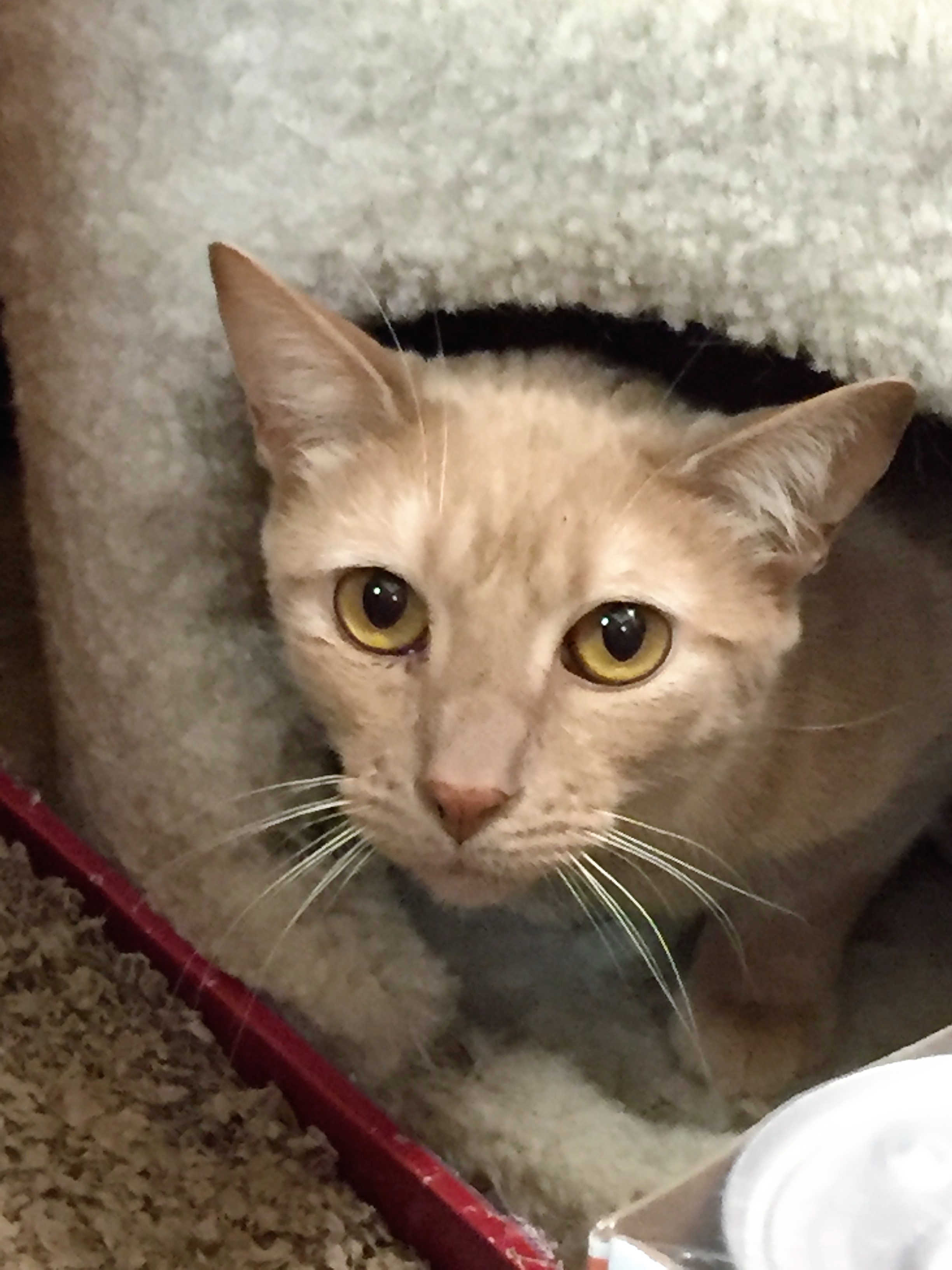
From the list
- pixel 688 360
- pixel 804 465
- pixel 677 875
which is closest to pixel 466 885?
pixel 677 875

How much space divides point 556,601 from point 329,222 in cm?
28

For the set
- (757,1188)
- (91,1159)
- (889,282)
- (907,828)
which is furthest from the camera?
(907,828)

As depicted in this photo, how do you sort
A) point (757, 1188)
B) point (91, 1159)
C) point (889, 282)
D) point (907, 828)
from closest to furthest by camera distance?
1. point (757, 1188)
2. point (889, 282)
3. point (91, 1159)
4. point (907, 828)

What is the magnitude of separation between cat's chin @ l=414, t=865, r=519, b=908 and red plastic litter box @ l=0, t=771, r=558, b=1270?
0.60 feet

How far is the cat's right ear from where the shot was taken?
2.44 feet

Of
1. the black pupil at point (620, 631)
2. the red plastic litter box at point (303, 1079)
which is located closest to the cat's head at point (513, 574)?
the black pupil at point (620, 631)

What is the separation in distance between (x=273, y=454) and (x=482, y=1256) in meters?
0.51

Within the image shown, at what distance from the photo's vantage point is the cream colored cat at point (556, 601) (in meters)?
0.74

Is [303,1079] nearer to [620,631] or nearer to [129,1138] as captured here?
[129,1138]

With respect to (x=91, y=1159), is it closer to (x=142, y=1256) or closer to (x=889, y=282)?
(x=142, y=1256)

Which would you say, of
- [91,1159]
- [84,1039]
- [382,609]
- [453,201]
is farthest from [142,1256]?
[453,201]

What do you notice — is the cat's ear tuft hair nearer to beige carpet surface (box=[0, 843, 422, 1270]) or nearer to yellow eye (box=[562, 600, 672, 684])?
yellow eye (box=[562, 600, 672, 684])

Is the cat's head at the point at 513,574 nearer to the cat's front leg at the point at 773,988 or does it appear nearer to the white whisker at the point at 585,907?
the white whisker at the point at 585,907

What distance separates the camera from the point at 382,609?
799mm
